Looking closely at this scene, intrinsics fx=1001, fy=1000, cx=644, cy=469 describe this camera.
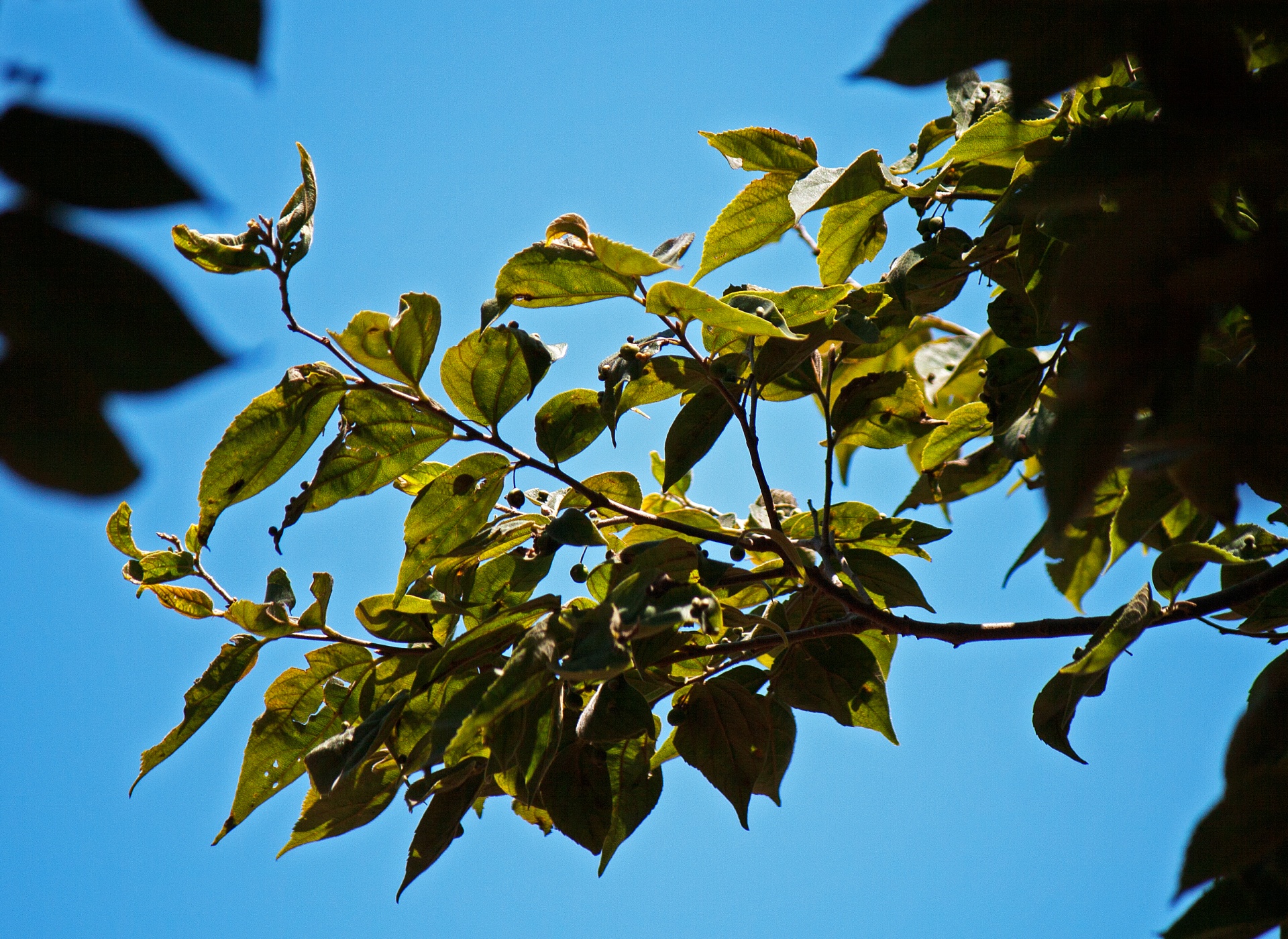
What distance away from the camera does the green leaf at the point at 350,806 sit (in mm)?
1229

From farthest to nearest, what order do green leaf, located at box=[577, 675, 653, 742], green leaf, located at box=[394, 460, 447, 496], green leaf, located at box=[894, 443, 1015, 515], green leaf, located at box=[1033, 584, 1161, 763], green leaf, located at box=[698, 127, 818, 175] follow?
green leaf, located at box=[894, 443, 1015, 515] < green leaf, located at box=[394, 460, 447, 496] < green leaf, located at box=[698, 127, 818, 175] < green leaf, located at box=[577, 675, 653, 742] < green leaf, located at box=[1033, 584, 1161, 763]

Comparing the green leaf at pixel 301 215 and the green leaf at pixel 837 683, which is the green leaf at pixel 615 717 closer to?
the green leaf at pixel 837 683

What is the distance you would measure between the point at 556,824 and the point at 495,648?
0.81ft

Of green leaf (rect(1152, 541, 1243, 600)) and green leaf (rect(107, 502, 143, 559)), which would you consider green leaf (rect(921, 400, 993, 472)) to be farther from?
green leaf (rect(107, 502, 143, 559))

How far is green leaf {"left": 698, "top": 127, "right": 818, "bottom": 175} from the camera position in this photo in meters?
1.38

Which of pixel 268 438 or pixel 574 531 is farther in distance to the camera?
pixel 268 438

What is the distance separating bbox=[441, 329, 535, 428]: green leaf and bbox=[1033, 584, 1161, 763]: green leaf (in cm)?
74

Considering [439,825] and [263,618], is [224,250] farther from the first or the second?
[439,825]

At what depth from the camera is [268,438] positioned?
1275mm

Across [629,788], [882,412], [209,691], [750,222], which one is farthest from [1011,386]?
[209,691]

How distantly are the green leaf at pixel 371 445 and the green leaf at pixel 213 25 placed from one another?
34.2 inches

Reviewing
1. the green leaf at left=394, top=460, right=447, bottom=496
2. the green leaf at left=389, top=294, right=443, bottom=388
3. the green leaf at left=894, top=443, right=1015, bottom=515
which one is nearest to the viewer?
the green leaf at left=389, top=294, right=443, bottom=388

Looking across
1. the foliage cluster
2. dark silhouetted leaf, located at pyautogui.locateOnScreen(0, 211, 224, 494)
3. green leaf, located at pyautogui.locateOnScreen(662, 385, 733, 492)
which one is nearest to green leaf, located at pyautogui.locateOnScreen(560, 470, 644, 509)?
the foliage cluster

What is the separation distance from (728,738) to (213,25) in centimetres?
105
